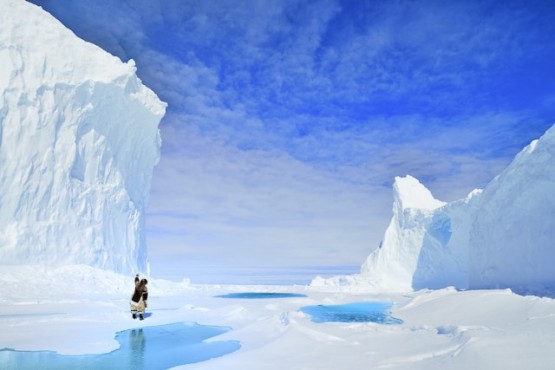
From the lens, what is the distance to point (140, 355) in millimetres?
7609

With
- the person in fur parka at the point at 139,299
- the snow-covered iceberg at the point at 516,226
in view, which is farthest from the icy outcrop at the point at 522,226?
the person in fur parka at the point at 139,299

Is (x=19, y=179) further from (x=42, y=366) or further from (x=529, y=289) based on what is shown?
(x=529, y=289)

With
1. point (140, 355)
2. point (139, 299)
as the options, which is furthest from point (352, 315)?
point (140, 355)

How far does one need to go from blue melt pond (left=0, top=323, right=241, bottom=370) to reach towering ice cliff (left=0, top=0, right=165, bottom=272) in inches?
603

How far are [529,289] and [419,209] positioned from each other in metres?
25.5

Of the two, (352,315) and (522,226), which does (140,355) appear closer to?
(352,315)

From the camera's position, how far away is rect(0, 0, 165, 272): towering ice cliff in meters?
21.8

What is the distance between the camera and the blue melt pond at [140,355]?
677 cm

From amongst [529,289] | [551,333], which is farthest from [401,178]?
[551,333]

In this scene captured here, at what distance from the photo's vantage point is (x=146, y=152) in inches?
1225

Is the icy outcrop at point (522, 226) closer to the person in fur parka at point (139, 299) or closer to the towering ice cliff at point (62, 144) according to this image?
the person in fur parka at point (139, 299)

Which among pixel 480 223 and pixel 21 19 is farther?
pixel 21 19

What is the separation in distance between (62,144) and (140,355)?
20.2 metres

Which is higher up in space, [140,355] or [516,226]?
[516,226]
